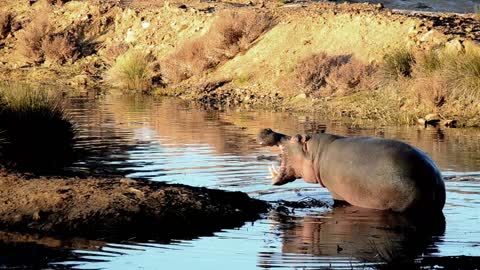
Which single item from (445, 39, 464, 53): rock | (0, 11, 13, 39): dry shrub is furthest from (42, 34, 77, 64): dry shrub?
(445, 39, 464, 53): rock

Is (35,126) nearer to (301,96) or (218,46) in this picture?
(301,96)

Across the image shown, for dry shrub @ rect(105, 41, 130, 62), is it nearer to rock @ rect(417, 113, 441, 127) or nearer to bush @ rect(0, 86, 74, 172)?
rock @ rect(417, 113, 441, 127)

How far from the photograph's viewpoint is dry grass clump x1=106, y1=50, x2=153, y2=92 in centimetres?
3519

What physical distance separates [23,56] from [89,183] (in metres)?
30.1

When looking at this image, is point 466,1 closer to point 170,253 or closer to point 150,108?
point 150,108

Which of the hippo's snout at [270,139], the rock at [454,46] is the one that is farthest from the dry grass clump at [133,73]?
the hippo's snout at [270,139]

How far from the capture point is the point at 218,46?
34969 millimetres

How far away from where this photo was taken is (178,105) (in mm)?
30375

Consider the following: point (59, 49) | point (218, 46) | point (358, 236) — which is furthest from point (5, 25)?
point (358, 236)

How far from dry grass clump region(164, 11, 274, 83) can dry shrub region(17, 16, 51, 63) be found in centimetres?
804

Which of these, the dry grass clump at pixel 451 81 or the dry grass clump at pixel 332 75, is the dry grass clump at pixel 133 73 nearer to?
the dry grass clump at pixel 332 75

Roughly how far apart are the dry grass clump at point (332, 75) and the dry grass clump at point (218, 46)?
4.40 meters

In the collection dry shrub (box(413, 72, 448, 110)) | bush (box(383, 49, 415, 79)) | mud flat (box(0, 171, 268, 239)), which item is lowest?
mud flat (box(0, 171, 268, 239))

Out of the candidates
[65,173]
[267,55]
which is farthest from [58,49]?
[65,173]
